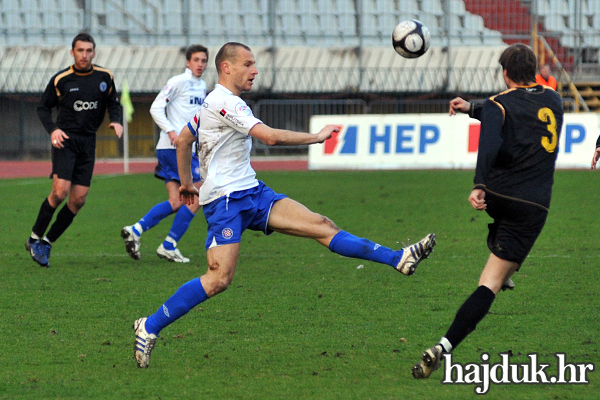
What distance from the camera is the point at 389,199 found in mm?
13945

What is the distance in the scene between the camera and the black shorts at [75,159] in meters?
7.99

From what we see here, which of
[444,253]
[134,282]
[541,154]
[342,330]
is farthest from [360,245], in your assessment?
[444,253]

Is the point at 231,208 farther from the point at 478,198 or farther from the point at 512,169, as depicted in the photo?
the point at 512,169

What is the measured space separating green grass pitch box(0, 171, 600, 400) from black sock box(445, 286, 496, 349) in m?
0.25

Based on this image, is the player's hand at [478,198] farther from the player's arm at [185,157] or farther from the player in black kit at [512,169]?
the player's arm at [185,157]

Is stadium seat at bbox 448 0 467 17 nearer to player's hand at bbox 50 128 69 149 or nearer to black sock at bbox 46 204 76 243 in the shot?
black sock at bbox 46 204 76 243

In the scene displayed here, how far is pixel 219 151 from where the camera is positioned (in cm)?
482

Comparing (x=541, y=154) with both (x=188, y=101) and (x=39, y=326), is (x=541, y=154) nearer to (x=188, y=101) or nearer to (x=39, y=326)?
(x=39, y=326)

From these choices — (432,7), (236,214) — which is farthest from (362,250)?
(432,7)

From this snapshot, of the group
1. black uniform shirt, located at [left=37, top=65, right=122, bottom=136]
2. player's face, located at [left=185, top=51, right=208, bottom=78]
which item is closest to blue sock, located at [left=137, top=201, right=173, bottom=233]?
black uniform shirt, located at [left=37, top=65, right=122, bottom=136]

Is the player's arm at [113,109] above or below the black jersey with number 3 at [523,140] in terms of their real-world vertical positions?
below

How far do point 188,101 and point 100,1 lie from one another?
70.2 ft

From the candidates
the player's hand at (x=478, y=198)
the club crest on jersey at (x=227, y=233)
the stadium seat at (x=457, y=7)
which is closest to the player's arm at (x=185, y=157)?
the club crest on jersey at (x=227, y=233)

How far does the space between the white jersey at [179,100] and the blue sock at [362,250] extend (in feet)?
13.6
